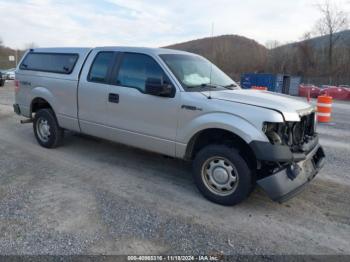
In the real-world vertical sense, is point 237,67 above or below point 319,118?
above

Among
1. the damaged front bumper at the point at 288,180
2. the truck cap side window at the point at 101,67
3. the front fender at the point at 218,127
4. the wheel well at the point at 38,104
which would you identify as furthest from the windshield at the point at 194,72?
the wheel well at the point at 38,104

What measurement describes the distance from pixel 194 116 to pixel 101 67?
6.67ft

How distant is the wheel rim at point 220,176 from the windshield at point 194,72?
1.07 m

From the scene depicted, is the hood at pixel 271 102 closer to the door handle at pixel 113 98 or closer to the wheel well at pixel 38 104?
the door handle at pixel 113 98

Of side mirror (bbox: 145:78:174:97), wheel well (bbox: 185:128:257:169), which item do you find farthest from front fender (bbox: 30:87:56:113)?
wheel well (bbox: 185:128:257:169)

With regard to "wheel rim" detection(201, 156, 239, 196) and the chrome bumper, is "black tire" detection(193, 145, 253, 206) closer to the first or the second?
"wheel rim" detection(201, 156, 239, 196)

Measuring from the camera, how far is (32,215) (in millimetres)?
3670

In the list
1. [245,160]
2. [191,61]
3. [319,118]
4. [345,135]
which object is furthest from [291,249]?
[319,118]

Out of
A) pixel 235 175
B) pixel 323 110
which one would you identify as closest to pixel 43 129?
pixel 235 175

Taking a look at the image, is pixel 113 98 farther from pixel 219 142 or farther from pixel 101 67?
pixel 219 142

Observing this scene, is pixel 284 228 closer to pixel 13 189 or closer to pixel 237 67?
pixel 13 189

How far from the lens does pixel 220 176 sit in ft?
13.3

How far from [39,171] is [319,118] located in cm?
916

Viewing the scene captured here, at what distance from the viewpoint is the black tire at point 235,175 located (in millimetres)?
3838
